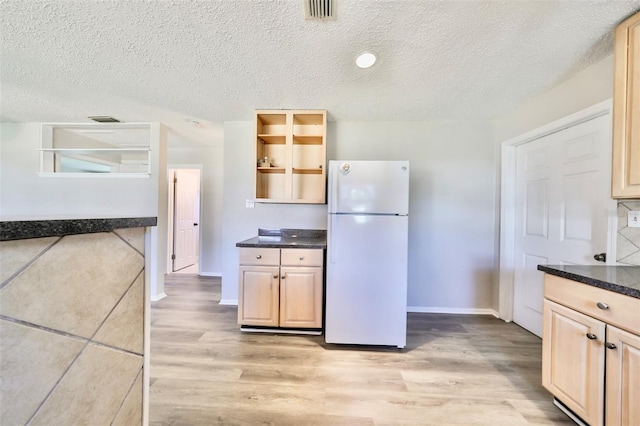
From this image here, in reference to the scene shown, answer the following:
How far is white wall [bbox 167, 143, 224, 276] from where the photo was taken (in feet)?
14.3

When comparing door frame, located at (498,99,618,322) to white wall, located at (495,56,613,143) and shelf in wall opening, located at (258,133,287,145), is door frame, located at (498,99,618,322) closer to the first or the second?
white wall, located at (495,56,613,143)

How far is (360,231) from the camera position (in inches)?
84.5

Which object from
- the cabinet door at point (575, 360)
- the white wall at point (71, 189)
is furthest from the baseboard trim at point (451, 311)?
the white wall at point (71, 189)

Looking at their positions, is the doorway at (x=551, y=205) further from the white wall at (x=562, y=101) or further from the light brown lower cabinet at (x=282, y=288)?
the light brown lower cabinet at (x=282, y=288)

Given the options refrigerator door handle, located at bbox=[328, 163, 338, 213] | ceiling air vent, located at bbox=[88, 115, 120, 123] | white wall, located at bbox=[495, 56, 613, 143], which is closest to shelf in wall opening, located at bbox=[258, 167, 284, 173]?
refrigerator door handle, located at bbox=[328, 163, 338, 213]

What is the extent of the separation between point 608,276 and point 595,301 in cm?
18

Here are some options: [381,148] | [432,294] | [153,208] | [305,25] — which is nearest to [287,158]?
[381,148]

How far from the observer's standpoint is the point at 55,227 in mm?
615

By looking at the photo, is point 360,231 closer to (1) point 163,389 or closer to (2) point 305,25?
(2) point 305,25

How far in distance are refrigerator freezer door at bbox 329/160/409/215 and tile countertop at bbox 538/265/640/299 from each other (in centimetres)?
103

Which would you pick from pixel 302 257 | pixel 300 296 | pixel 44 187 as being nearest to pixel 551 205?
pixel 302 257

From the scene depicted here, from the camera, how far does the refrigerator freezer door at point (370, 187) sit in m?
2.11

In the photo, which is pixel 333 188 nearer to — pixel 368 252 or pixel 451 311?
pixel 368 252

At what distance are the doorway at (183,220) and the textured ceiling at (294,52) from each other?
2177mm
